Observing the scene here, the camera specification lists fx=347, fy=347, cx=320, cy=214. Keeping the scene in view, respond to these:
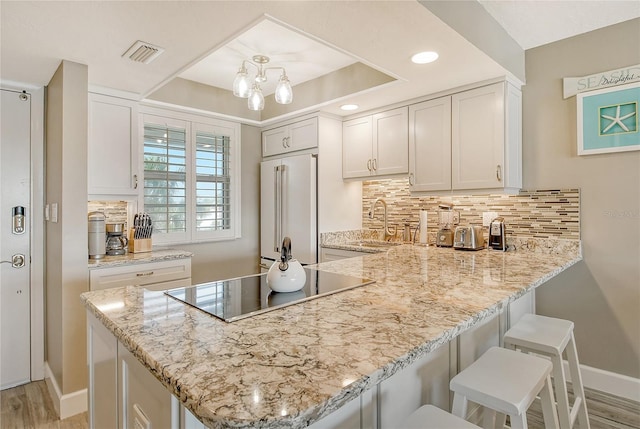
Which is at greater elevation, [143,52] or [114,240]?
[143,52]

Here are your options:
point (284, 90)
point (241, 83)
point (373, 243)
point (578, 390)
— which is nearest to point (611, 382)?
point (578, 390)

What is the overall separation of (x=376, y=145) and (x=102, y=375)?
2755 mm

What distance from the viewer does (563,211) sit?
2.56 meters

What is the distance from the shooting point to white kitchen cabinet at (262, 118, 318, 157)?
3473 mm

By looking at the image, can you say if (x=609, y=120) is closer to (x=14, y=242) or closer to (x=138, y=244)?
(x=138, y=244)

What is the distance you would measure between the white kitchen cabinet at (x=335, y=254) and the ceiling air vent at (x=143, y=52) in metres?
2.12

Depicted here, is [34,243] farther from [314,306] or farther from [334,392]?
[334,392]

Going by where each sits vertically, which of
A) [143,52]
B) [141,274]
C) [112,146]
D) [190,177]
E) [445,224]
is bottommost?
[141,274]

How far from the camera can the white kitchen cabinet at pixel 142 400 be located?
850mm

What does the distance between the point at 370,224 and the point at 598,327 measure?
2.09 m

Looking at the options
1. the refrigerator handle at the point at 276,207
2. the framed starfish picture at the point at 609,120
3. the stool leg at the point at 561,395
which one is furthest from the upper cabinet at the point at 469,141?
the refrigerator handle at the point at 276,207

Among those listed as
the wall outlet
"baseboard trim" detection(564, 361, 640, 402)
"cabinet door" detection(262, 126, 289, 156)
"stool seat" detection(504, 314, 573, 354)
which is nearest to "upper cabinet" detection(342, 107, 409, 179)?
"cabinet door" detection(262, 126, 289, 156)

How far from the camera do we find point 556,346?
165 cm

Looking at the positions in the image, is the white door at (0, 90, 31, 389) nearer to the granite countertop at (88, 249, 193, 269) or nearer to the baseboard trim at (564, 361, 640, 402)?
the granite countertop at (88, 249, 193, 269)
